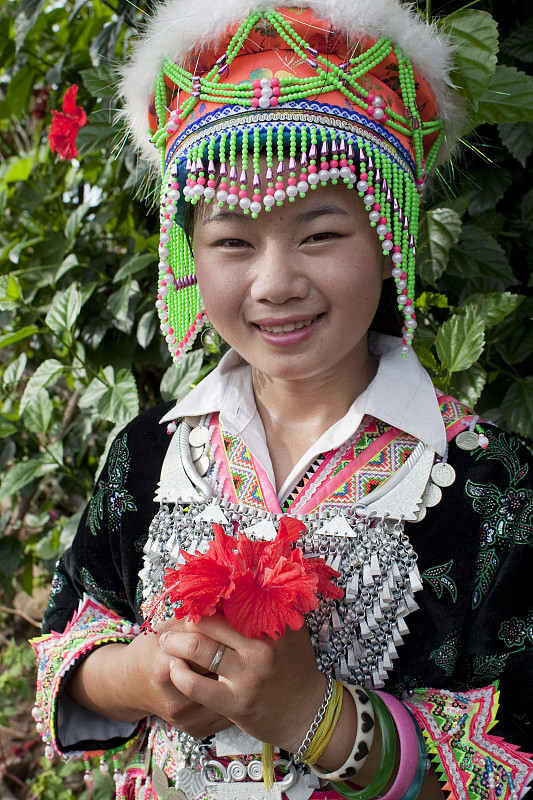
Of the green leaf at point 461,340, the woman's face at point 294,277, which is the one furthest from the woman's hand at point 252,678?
the green leaf at point 461,340

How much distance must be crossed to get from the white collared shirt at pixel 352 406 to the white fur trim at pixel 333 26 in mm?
445

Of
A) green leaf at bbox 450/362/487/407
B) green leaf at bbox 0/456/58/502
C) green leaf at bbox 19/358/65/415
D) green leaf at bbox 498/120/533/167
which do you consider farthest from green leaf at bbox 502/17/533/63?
green leaf at bbox 0/456/58/502

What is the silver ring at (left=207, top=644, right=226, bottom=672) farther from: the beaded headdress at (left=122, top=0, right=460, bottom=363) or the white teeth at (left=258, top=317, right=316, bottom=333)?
the beaded headdress at (left=122, top=0, right=460, bottom=363)

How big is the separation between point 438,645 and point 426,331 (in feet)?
2.58

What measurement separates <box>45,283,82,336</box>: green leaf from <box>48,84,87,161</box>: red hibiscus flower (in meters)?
0.42

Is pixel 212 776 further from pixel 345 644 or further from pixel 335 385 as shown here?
pixel 335 385

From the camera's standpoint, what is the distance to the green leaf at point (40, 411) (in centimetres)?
207

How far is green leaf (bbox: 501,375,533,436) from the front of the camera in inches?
67.9

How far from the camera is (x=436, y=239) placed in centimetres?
168

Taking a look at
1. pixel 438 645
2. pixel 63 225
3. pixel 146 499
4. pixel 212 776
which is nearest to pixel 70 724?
pixel 212 776

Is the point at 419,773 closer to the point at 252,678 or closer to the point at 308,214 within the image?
the point at 252,678

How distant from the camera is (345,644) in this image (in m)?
1.24

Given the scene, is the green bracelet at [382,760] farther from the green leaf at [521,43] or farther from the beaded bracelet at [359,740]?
the green leaf at [521,43]

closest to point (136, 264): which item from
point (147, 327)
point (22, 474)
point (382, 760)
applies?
point (147, 327)
